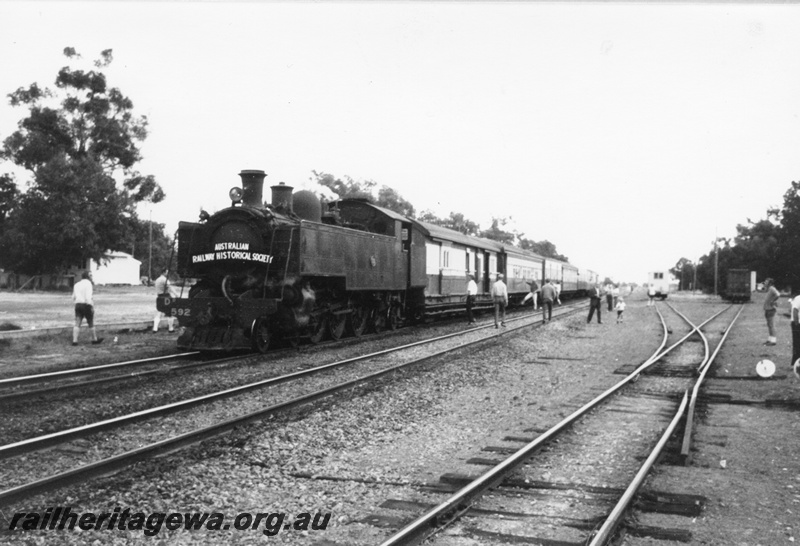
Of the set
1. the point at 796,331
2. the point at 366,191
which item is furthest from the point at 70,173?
the point at 796,331

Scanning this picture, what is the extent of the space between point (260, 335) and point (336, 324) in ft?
10.1

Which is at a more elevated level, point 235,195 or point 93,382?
point 235,195

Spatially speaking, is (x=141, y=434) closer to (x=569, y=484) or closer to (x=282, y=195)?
(x=569, y=484)

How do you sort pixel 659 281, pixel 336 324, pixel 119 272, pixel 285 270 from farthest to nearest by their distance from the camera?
pixel 119 272 < pixel 659 281 < pixel 336 324 < pixel 285 270

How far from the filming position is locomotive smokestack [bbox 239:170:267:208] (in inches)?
526

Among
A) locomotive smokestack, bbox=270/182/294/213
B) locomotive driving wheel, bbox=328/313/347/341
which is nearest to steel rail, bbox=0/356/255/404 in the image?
locomotive smokestack, bbox=270/182/294/213

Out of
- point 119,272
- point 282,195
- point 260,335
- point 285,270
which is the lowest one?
point 260,335

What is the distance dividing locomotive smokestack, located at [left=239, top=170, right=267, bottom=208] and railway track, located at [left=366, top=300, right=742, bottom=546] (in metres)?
7.64

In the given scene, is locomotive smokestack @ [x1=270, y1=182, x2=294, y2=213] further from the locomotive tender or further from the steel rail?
the steel rail

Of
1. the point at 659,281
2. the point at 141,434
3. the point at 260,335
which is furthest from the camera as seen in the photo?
the point at 659,281

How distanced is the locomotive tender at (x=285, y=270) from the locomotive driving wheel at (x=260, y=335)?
2 centimetres

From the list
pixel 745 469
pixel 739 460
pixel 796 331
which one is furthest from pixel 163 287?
pixel 745 469

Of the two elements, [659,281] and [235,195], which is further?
[659,281]

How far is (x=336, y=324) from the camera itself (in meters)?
15.5
